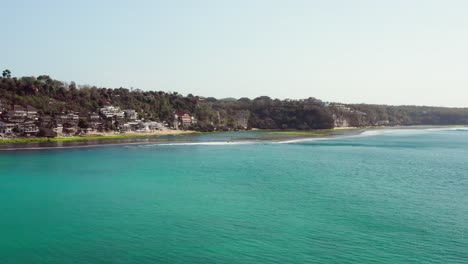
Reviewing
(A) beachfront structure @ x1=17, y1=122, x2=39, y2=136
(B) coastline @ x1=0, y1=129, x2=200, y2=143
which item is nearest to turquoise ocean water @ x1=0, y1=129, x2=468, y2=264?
(B) coastline @ x1=0, y1=129, x2=200, y2=143

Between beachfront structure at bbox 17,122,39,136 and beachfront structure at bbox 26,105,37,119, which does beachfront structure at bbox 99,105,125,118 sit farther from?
beachfront structure at bbox 17,122,39,136

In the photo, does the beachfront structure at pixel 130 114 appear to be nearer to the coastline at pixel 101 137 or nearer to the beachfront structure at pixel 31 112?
the coastline at pixel 101 137

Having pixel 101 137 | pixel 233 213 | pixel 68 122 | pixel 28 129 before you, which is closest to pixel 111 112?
pixel 68 122

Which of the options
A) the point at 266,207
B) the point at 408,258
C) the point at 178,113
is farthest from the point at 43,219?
the point at 178,113

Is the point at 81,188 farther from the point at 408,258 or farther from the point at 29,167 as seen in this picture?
the point at 408,258

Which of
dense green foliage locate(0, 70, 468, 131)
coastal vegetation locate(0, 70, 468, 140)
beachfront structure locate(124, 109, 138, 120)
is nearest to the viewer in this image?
coastal vegetation locate(0, 70, 468, 140)

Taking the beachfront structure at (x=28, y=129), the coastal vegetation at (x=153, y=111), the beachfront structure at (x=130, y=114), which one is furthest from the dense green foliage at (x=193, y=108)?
the beachfront structure at (x=28, y=129)
